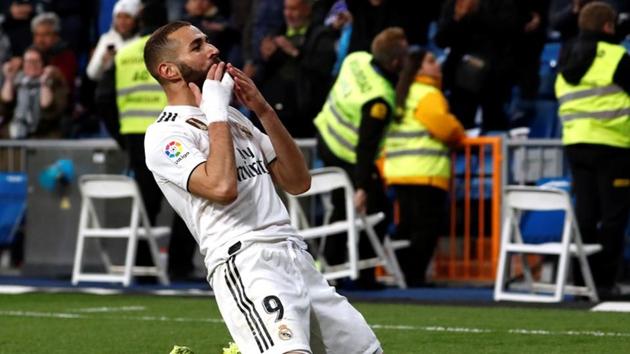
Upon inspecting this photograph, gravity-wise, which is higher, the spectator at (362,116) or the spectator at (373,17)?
the spectator at (373,17)

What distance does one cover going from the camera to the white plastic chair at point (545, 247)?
1302 cm

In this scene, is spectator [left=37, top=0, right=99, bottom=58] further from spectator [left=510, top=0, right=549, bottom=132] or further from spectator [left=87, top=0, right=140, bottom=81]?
spectator [left=510, top=0, right=549, bottom=132]

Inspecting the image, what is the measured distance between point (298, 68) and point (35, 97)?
11.4 feet

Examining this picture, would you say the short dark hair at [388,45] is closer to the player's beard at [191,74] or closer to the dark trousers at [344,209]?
the dark trousers at [344,209]

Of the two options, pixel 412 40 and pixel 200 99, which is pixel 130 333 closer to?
pixel 200 99

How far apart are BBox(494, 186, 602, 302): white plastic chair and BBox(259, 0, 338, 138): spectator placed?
3066 mm

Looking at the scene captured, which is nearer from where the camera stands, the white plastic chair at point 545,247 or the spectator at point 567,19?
the white plastic chair at point 545,247

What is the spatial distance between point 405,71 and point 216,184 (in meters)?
8.57

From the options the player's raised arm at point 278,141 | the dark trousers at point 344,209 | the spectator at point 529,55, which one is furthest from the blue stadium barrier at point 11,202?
the player's raised arm at point 278,141

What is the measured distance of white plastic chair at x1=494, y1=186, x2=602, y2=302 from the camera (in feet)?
42.7

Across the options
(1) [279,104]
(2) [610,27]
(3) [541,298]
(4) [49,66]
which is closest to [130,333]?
(3) [541,298]

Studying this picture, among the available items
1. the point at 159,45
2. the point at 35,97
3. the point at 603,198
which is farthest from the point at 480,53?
the point at 159,45

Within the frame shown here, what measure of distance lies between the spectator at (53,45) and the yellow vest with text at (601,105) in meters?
7.06

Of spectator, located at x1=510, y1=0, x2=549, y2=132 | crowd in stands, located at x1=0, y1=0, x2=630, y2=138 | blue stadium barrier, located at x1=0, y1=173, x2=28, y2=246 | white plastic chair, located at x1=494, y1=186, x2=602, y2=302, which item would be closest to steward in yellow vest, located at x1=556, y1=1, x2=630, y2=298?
white plastic chair, located at x1=494, y1=186, x2=602, y2=302
